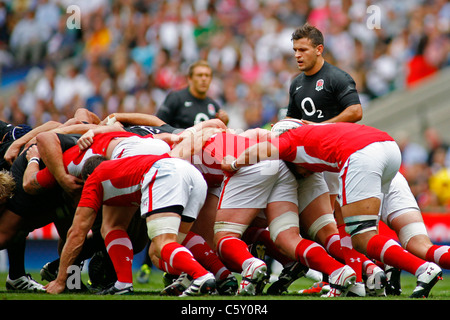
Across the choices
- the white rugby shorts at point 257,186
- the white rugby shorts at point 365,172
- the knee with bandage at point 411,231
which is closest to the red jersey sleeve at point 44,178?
the white rugby shorts at point 257,186

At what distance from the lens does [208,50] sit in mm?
14320

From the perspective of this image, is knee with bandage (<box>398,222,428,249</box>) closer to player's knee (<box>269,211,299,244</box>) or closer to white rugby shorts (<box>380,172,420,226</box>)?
white rugby shorts (<box>380,172,420,226</box>)

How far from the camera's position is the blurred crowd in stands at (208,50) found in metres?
12.3

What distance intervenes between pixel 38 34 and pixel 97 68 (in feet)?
8.02

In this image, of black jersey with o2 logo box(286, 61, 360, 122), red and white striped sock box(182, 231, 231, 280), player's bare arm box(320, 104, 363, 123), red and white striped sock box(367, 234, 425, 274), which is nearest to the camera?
red and white striped sock box(367, 234, 425, 274)

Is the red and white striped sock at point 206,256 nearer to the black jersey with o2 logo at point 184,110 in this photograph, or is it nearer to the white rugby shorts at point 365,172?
the white rugby shorts at point 365,172

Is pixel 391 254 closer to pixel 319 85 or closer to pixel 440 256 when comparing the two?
pixel 440 256

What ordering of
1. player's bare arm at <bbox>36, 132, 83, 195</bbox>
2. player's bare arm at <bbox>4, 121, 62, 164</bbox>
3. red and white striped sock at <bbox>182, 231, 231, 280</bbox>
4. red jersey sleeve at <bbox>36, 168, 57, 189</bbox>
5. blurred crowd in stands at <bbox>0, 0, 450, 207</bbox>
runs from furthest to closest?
blurred crowd in stands at <bbox>0, 0, 450, 207</bbox>, player's bare arm at <bbox>4, 121, 62, 164</bbox>, red jersey sleeve at <bbox>36, 168, 57, 189</bbox>, player's bare arm at <bbox>36, 132, 83, 195</bbox>, red and white striped sock at <bbox>182, 231, 231, 280</bbox>

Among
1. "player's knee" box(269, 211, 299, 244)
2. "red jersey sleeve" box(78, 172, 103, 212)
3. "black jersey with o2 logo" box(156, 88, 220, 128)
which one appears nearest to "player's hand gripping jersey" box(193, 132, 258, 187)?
"player's knee" box(269, 211, 299, 244)

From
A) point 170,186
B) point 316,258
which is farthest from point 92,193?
point 316,258

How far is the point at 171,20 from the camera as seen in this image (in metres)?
15.1

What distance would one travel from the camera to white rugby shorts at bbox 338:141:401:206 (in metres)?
4.99

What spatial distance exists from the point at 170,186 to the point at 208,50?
31.8 ft

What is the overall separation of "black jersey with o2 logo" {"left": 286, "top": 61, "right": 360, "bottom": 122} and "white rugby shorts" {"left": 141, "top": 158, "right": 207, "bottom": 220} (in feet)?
5.41
